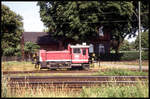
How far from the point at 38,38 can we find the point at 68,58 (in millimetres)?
34250

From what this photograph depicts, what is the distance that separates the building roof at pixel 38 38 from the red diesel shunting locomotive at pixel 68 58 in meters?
28.6

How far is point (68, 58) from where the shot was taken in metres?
30.5

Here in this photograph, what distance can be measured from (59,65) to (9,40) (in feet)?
89.7

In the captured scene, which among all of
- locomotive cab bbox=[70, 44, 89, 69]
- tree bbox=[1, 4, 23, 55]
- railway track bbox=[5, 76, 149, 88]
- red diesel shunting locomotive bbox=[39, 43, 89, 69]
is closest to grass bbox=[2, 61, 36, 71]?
red diesel shunting locomotive bbox=[39, 43, 89, 69]

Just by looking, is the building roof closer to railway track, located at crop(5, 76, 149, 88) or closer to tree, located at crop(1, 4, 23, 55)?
tree, located at crop(1, 4, 23, 55)

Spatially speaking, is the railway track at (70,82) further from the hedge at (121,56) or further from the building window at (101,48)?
the building window at (101,48)

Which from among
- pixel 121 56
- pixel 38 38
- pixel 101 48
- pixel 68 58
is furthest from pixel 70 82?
pixel 38 38

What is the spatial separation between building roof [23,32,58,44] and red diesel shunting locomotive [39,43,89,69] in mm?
28567

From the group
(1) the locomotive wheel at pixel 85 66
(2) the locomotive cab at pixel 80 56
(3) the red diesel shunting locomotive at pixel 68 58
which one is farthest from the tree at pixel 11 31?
(1) the locomotive wheel at pixel 85 66

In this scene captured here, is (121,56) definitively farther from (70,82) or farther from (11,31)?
(70,82)

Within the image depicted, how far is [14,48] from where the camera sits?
2028 inches

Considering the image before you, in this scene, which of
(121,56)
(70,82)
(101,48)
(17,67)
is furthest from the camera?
(121,56)

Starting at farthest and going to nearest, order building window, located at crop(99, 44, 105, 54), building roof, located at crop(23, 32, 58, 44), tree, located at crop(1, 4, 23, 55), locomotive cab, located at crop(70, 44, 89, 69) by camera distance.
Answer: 1. building roof, located at crop(23, 32, 58, 44)
2. tree, located at crop(1, 4, 23, 55)
3. building window, located at crop(99, 44, 105, 54)
4. locomotive cab, located at crop(70, 44, 89, 69)

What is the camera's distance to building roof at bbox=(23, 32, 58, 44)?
198ft
